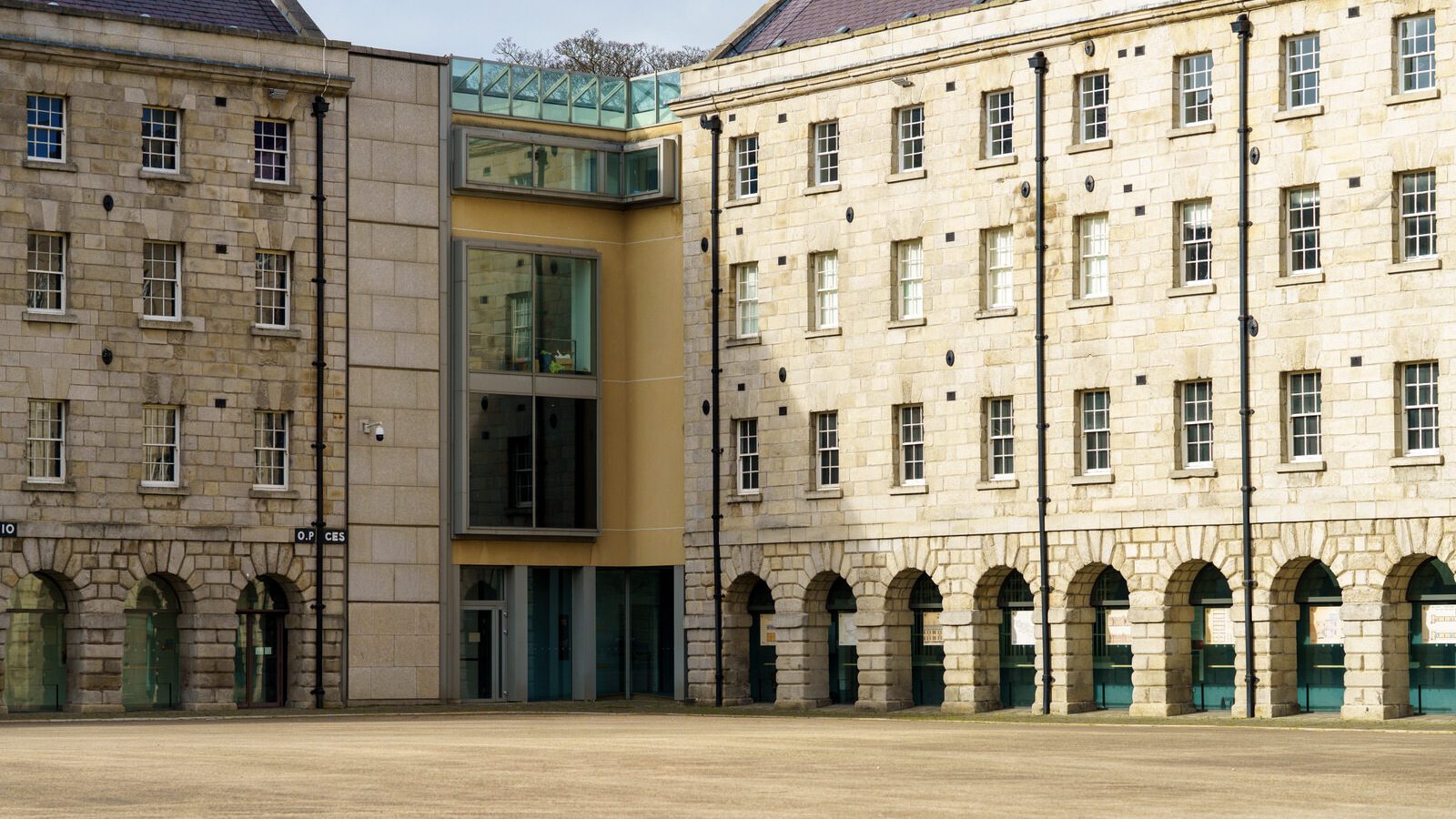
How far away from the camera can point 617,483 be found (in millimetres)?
57938

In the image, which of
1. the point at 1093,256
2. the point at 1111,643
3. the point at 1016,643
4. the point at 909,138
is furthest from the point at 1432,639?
the point at 909,138

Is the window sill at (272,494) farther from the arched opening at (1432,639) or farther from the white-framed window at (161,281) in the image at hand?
the arched opening at (1432,639)

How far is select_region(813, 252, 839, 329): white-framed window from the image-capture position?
5422cm

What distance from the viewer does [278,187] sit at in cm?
5397

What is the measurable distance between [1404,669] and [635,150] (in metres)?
20.7

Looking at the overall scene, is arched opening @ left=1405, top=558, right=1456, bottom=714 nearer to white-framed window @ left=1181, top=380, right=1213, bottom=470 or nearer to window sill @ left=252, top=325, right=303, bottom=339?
white-framed window @ left=1181, top=380, right=1213, bottom=470

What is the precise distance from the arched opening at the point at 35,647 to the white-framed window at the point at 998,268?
18.5m

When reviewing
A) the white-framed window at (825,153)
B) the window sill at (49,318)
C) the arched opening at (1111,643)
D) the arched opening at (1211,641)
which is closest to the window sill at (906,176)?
the white-framed window at (825,153)

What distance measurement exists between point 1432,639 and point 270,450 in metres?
22.6

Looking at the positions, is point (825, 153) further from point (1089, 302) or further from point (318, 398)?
point (318, 398)

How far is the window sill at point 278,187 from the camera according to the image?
53781mm

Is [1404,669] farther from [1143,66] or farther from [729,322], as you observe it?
[729,322]

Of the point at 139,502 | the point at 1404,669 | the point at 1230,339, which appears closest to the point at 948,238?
the point at 1230,339

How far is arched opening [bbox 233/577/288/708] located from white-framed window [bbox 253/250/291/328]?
5.16 m
